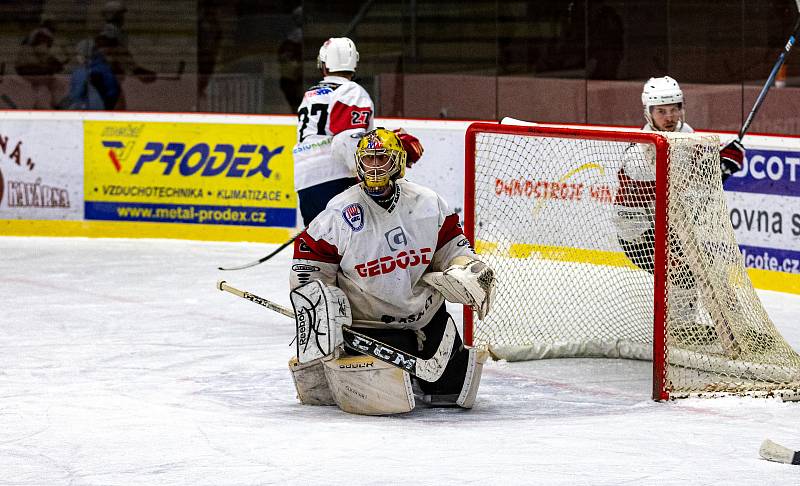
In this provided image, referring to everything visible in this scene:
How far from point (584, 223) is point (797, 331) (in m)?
1.04

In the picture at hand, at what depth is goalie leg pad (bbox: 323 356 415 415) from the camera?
15.0 ft

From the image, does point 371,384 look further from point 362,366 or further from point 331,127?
point 331,127

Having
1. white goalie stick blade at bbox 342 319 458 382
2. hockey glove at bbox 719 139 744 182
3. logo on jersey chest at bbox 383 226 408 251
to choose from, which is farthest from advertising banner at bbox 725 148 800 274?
logo on jersey chest at bbox 383 226 408 251

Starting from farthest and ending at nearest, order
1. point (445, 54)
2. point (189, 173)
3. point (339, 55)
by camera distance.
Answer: point (445, 54) → point (189, 173) → point (339, 55)

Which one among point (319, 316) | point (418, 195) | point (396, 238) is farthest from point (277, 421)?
point (418, 195)

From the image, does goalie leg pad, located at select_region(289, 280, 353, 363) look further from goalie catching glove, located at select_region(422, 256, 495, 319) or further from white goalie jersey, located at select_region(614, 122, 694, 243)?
white goalie jersey, located at select_region(614, 122, 694, 243)

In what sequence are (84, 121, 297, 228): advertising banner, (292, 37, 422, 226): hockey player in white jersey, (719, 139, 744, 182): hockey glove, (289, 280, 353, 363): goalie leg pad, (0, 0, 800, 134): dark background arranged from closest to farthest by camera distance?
(289, 280, 353, 363): goalie leg pad, (719, 139, 744, 182): hockey glove, (292, 37, 422, 226): hockey player in white jersey, (0, 0, 800, 134): dark background, (84, 121, 297, 228): advertising banner

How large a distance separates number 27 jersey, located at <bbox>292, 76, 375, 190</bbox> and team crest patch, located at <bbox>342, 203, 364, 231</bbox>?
1534 millimetres

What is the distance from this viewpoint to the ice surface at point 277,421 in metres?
3.94

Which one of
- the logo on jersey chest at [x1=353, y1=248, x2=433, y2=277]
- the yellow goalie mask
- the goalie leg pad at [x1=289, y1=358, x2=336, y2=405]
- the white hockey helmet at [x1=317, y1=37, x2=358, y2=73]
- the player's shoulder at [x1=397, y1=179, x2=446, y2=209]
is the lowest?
the goalie leg pad at [x1=289, y1=358, x2=336, y2=405]

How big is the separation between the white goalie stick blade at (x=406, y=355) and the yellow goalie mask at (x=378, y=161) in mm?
461

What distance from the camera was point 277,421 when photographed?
4594mm

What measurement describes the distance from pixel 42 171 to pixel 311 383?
5.10 m

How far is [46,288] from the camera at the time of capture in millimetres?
7430
